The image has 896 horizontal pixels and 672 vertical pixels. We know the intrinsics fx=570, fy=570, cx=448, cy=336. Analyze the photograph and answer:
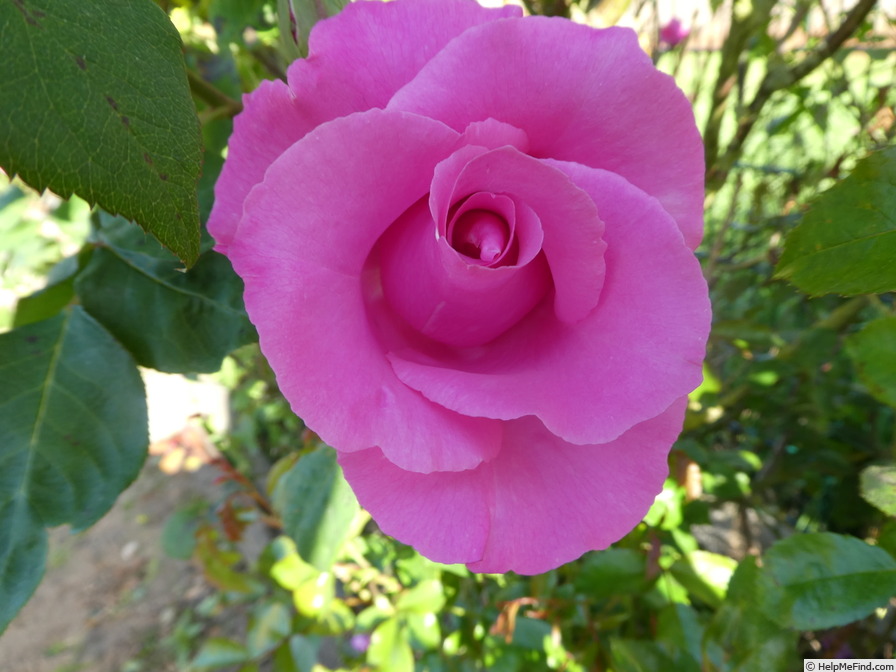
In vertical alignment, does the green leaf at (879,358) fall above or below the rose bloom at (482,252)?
below

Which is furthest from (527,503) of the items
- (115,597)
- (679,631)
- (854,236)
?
(115,597)

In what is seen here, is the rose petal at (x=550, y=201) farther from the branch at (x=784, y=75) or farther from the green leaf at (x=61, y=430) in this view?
the branch at (x=784, y=75)

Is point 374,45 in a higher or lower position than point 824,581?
higher

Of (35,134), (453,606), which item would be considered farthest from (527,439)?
(453,606)

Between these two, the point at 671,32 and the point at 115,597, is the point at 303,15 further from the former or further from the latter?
the point at 115,597

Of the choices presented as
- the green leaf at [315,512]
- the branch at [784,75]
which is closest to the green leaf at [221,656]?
the green leaf at [315,512]

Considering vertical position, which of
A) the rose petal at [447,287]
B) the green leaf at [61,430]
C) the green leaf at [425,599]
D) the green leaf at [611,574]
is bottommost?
the green leaf at [425,599]
